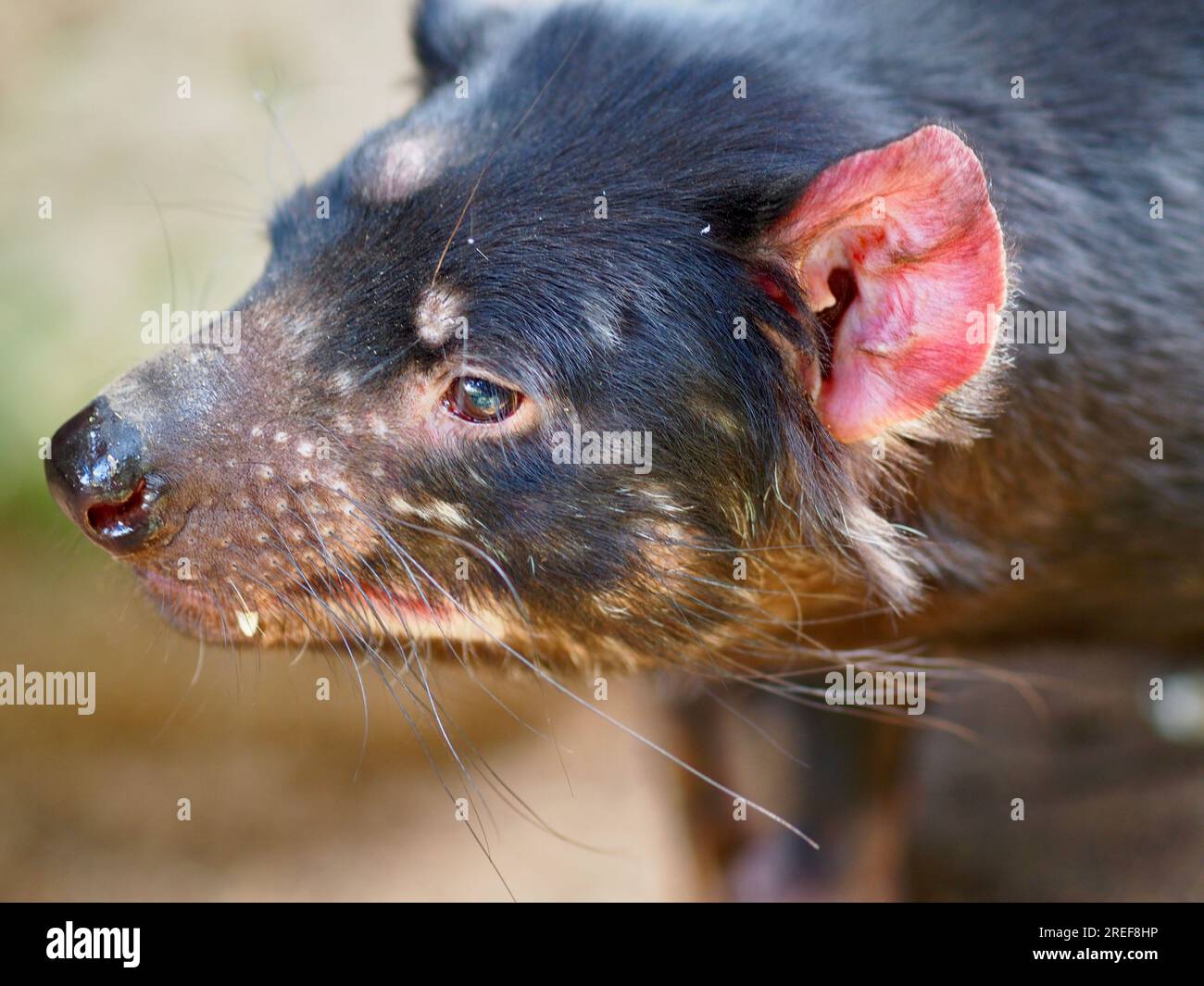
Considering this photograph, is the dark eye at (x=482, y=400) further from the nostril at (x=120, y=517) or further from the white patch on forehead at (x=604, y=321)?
the nostril at (x=120, y=517)

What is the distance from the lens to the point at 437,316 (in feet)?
6.11

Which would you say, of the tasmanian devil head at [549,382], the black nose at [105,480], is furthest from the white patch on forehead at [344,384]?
the black nose at [105,480]

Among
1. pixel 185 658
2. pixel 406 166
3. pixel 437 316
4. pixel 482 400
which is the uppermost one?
pixel 406 166

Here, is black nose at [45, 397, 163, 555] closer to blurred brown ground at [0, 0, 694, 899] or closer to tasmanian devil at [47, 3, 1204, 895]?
tasmanian devil at [47, 3, 1204, 895]

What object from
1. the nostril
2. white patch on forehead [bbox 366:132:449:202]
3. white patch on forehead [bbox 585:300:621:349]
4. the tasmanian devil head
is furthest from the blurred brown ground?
white patch on forehead [bbox 585:300:621:349]

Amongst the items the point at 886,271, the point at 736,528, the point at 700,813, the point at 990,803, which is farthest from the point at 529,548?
the point at 990,803

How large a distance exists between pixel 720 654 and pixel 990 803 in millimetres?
1885

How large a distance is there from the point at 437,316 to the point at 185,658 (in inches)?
94.7

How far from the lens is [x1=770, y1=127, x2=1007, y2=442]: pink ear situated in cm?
158

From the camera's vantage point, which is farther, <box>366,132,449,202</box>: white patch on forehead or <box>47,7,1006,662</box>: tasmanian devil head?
<box>366,132,449,202</box>: white patch on forehead

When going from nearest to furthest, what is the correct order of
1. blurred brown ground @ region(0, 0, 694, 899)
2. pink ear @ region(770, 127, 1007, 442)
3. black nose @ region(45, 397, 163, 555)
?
pink ear @ region(770, 127, 1007, 442), black nose @ region(45, 397, 163, 555), blurred brown ground @ region(0, 0, 694, 899)

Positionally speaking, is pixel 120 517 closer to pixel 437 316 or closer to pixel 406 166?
pixel 437 316

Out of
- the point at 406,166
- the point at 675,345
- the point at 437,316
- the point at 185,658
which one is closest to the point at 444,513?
the point at 437,316
